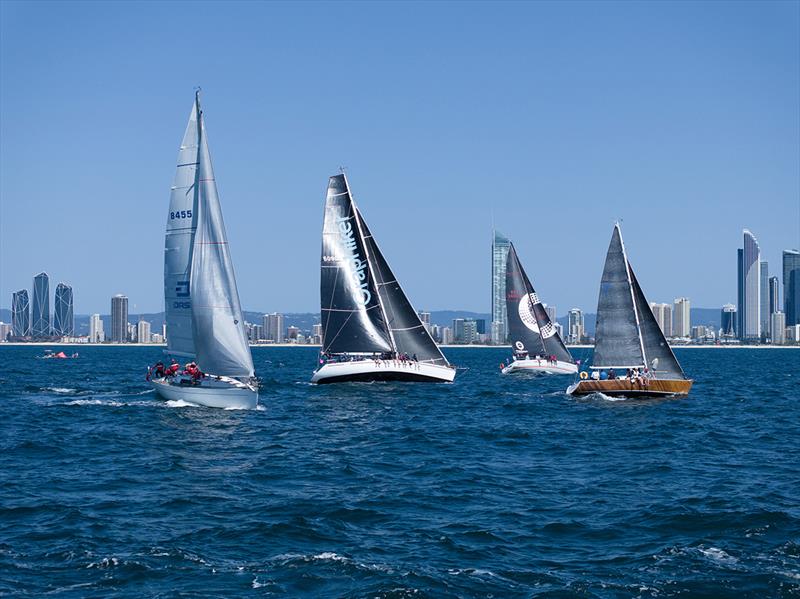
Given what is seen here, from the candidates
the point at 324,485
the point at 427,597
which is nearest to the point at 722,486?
the point at 324,485

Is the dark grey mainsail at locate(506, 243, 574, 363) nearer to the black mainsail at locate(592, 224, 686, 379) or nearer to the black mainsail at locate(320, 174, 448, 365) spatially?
the black mainsail at locate(320, 174, 448, 365)

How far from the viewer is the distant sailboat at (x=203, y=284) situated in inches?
1772

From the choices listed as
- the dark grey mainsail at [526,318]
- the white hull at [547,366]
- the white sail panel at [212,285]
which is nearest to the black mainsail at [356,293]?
the white sail panel at [212,285]

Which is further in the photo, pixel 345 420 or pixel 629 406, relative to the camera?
pixel 629 406

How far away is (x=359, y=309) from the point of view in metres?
65.5

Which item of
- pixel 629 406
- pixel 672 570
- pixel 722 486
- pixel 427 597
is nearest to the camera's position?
pixel 427 597

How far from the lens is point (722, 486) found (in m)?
27.5

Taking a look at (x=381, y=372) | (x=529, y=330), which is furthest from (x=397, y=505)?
(x=529, y=330)

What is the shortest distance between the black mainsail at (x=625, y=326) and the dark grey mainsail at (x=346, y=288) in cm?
1670

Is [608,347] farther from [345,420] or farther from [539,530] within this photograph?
[539,530]

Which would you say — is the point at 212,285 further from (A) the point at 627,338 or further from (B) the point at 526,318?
(B) the point at 526,318

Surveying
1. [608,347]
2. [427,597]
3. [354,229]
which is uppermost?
[354,229]

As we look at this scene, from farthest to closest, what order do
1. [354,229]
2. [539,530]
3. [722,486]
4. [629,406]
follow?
[354,229] < [629,406] < [722,486] < [539,530]

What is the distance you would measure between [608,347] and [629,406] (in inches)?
195
